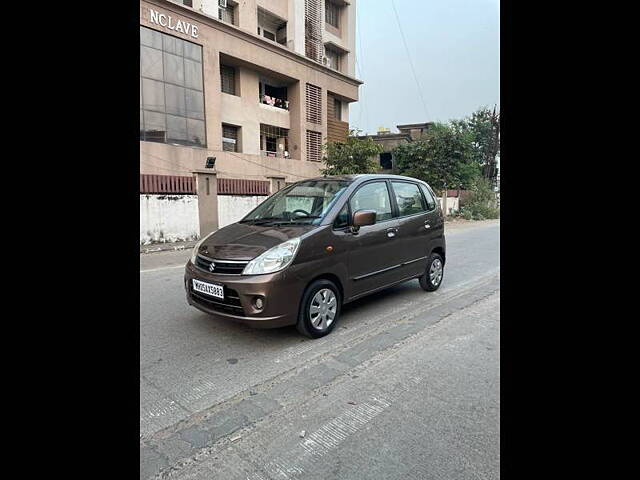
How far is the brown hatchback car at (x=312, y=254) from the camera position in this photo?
3.51 m

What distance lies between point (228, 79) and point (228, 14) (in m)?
3.01

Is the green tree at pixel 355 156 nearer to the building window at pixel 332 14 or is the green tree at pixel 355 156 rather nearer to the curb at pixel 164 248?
the curb at pixel 164 248

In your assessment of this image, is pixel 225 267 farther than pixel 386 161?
No

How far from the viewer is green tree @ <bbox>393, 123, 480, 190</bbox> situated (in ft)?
70.2

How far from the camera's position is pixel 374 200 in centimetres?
464

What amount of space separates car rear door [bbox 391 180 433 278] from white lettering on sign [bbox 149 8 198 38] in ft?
50.0

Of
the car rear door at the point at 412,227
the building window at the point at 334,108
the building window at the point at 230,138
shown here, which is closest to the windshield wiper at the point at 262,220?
the car rear door at the point at 412,227

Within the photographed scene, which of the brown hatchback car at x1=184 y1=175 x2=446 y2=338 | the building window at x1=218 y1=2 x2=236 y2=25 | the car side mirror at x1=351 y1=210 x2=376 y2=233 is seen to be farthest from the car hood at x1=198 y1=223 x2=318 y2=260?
the building window at x1=218 y1=2 x2=236 y2=25

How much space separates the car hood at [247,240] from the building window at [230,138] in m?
16.4

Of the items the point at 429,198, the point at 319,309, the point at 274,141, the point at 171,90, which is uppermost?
the point at 171,90

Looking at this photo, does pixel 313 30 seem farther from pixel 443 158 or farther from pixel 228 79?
pixel 443 158

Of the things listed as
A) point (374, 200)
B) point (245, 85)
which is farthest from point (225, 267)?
point (245, 85)
